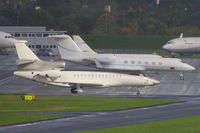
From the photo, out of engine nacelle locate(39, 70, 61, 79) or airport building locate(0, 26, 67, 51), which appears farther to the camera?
airport building locate(0, 26, 67, 51)

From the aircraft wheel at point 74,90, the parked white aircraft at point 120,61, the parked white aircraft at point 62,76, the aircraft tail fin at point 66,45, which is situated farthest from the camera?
the aircraft tail fin at point 66,45

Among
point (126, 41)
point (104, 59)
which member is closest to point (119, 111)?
point (104, 59)

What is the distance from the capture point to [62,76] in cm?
7862

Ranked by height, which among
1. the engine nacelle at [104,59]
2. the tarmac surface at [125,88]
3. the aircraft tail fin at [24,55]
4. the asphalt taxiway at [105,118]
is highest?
the aircraft tail fin at [24,55]

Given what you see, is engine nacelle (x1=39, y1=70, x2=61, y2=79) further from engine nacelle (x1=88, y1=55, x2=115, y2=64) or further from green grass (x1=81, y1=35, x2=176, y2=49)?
green grass (x1=81, y1=35, x2=176, y2=49)

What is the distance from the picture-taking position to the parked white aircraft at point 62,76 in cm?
7825

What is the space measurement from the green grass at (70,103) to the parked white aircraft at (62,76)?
5218 millimetres

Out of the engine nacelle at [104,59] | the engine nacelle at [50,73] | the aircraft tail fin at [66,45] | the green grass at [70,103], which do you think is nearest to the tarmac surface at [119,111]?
the engine nacelle at [50,73]

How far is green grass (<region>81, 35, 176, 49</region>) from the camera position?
561 feet

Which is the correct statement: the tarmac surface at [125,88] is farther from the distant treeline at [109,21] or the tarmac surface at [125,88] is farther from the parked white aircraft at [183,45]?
the distant treeline at [109,21]

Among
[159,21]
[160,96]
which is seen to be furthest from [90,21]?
[160,96]

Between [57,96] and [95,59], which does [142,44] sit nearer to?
[95,59]

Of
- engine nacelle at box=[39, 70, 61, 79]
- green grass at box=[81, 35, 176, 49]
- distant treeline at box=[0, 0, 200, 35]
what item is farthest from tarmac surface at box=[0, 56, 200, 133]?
distant treeline at box=[0, 0, 200, 35]

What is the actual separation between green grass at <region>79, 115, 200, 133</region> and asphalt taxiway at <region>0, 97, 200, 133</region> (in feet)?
4.43
